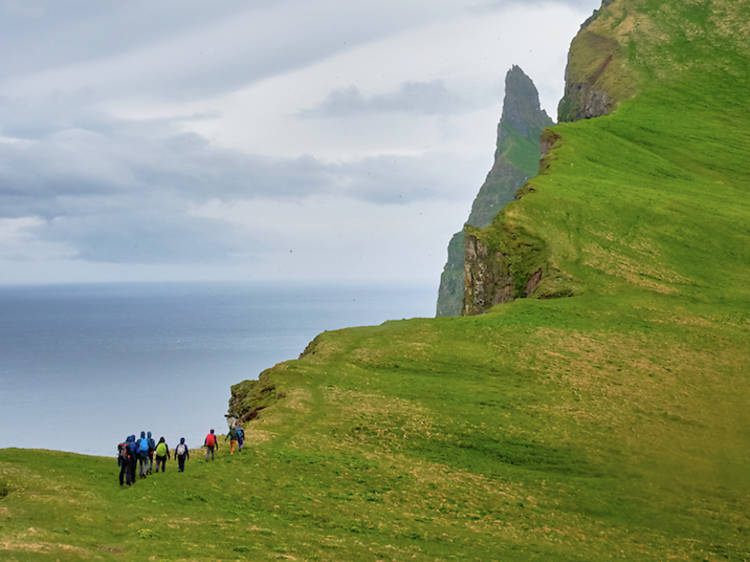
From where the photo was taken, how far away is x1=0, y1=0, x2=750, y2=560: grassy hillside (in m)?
33.8

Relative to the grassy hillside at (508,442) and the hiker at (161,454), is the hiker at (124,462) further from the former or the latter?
the hiker at (161,454)

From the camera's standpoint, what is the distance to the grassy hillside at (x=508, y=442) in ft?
111

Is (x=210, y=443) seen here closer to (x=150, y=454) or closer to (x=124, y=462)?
(x=150, y=454)

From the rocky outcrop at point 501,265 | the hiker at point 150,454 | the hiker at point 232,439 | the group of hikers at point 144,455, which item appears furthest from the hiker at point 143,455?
the rocky outcrop at point 501,265

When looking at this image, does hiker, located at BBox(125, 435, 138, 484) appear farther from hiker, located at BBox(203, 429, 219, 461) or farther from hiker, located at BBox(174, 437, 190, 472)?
hiker, located at BBox(203, 429, 219, 461)

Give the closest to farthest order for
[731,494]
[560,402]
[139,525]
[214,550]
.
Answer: [214,550]
[139,525]
[731,494]
[560,402]

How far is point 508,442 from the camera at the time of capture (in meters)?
50.2

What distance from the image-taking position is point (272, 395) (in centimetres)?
5747

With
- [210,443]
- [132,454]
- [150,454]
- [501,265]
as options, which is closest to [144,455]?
[150,454]

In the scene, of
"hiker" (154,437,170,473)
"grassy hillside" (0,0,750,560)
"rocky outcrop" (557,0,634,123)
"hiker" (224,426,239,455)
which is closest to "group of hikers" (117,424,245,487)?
"hiker" (154,437,170,473)

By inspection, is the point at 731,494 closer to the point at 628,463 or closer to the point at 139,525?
the point at 628,463

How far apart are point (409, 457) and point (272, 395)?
15.5 meters

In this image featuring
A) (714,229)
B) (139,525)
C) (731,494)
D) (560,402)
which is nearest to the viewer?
(139,525)

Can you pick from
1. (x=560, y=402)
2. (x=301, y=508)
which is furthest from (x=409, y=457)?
(x=560, y=402)
